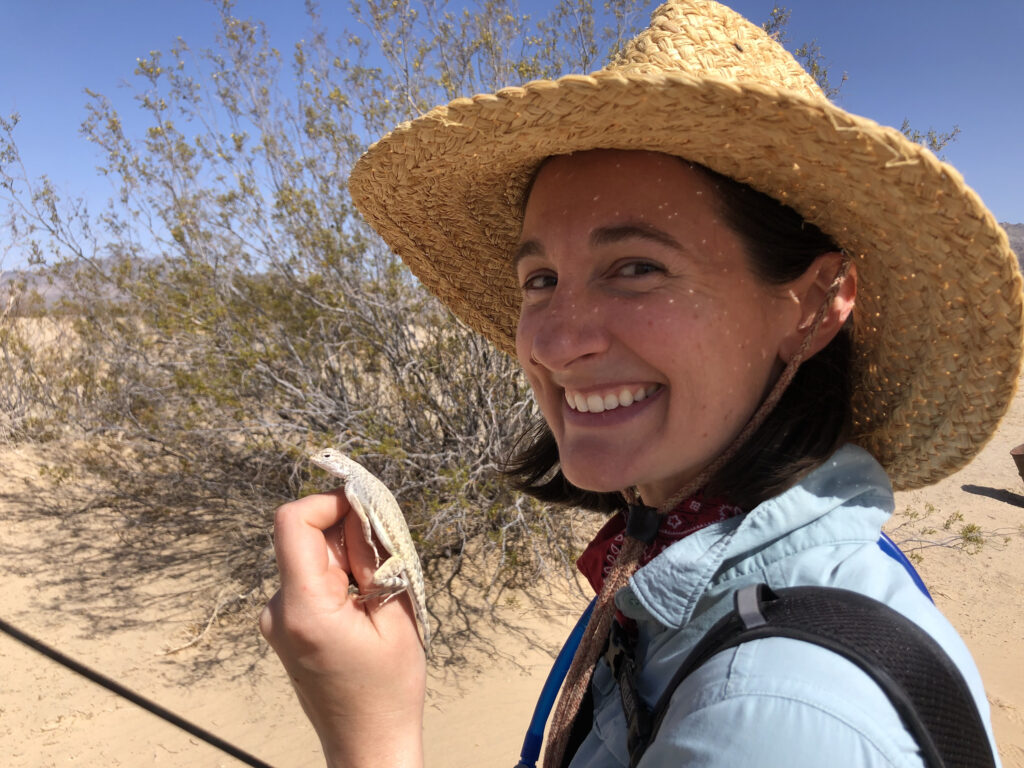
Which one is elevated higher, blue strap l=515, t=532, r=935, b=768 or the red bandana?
the red bandana

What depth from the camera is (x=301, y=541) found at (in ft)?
3.64

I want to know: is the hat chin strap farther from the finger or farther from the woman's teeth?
the finger

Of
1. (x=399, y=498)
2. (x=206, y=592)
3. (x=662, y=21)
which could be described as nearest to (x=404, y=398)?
(x=399, y=498)

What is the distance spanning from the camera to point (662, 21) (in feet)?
3.90

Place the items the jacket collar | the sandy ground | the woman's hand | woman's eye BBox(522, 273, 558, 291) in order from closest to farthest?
the jacket collar, the woman's hand, woman's eye BBox(522, 273, 558, 291), the sandy ground

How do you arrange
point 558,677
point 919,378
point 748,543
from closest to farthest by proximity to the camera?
point 748,543, point 919,378, point 558,677

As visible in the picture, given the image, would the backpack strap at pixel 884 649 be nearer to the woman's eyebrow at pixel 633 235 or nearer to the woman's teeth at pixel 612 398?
the woman's teeth at pixel 612 398

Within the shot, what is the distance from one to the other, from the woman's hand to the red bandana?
0.46 meters

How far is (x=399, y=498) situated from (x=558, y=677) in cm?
382

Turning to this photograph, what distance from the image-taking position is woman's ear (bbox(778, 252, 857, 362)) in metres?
1.18

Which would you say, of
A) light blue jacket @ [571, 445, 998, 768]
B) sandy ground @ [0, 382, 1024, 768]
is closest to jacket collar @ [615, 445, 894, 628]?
light blue jacket @ [571, 445, 998, 768]

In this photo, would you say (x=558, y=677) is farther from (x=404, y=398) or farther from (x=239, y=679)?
(x=404, y=398)

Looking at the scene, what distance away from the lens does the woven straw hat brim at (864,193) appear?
3.19ft

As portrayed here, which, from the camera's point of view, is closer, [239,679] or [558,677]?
[558,677]
